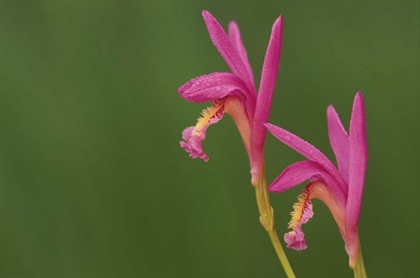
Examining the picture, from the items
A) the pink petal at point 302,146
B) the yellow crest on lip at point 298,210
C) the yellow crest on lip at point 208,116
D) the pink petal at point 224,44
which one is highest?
the pink petal at point 224,44

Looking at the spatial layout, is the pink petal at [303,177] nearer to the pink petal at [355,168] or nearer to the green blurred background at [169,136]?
the pink petal at [355,168]

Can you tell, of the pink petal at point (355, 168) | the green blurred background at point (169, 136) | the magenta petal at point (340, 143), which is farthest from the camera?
the green blurred background at point (169, 136)

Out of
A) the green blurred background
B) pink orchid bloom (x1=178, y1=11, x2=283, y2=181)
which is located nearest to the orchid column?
pink orchid bloom (x1=178, y1=11, x2=283, y2=181)

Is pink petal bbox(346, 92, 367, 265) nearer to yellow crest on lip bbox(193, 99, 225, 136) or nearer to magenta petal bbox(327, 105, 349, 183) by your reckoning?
magenta petal bbox(327, 105, 349, 183)

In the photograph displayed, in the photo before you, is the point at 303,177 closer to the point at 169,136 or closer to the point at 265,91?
the point at 265,91

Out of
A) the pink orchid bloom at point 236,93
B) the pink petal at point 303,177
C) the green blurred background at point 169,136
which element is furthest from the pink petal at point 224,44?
the green blurred background at point 169,136

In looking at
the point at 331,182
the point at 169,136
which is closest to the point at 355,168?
the point at 331,182

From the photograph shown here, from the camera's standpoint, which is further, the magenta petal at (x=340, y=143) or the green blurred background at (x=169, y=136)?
the green blurred background at (x=169, y=136)
